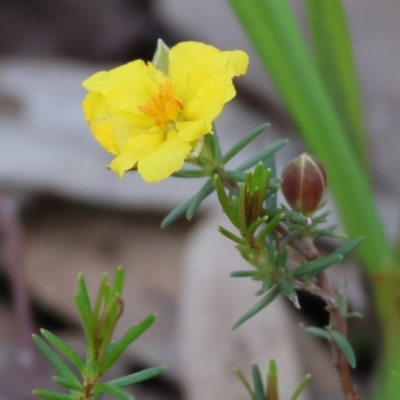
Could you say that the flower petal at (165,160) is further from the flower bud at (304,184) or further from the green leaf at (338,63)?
the green leaf at (338,63)

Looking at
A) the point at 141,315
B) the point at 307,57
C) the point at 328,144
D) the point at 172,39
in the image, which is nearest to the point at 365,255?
the point at 328,144

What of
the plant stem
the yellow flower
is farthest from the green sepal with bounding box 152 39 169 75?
the plant stem

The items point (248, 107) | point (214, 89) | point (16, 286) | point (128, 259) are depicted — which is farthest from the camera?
point (248, 107)

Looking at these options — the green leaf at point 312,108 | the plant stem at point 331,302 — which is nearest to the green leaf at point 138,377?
the plant stem at point 331,302

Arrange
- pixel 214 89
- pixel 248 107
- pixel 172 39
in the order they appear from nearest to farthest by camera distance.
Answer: pixel 214 89 → pixel 248 107 → pixel 172 39

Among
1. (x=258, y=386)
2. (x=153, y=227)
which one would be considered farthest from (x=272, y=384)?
(x=153, y=227)

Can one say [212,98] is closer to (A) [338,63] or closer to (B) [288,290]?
(B) [288,290]

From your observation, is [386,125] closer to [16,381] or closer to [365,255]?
[365,255]
